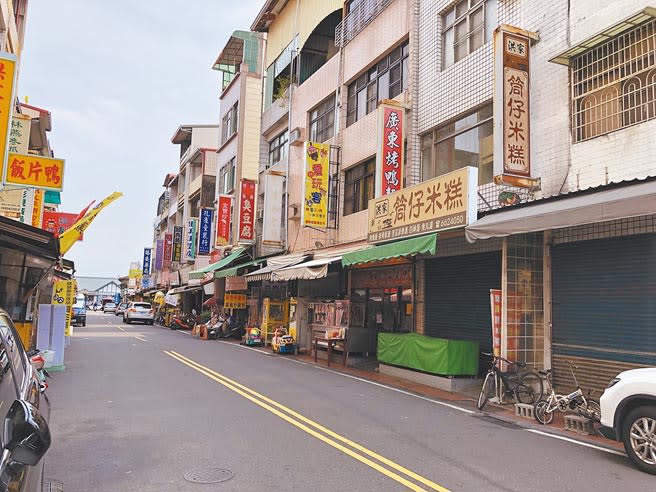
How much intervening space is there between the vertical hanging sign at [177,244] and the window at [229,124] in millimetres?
15982

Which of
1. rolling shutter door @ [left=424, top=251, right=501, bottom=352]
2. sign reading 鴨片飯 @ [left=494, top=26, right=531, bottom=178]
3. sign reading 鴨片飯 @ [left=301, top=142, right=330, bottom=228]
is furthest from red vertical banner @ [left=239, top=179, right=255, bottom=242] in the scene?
sign reading 鴨片飯 @ [left=494, top=26, right=531, bottom=178]

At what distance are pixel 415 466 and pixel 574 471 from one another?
1829 millimetres

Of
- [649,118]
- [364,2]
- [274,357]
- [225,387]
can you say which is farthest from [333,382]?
[364,2]

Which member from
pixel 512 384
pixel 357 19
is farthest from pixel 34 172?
pixel 357 19

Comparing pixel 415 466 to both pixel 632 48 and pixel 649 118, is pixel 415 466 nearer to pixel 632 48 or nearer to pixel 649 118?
pixel 649 118

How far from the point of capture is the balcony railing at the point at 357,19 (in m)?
19.6

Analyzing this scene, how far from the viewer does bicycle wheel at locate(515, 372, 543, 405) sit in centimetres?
1027

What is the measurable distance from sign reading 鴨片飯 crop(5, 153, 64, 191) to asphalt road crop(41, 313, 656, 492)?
4.62 m

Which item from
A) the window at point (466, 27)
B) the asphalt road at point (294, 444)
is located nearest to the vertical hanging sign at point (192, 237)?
the window at point (466, 27)

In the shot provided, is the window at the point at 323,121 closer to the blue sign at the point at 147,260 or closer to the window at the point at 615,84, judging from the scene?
the window at the point at 615,84

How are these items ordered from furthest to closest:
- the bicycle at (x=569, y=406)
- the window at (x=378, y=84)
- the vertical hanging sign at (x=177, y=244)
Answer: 1. the vertical hanging sign at (x=177, y=244)
2. the window at (x=378, y=84)
3. the bicycle at (x=569, y=406)

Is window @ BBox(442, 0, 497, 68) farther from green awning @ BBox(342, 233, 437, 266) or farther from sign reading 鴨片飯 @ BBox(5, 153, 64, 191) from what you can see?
sign reading 鴨片飯 @ BBox(5, 153, 64, 191)

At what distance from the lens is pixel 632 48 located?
9984 millimetres

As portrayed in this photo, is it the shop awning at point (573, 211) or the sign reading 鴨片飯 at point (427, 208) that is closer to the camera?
the shop awning at point (573, 211)
